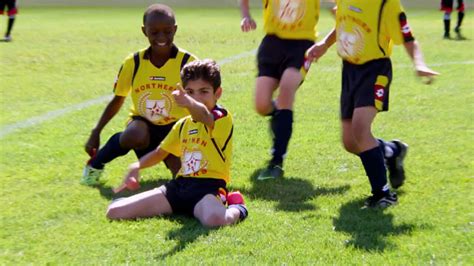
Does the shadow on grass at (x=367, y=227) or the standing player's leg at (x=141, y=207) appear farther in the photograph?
the standing player's leg at (x=141, y=207)

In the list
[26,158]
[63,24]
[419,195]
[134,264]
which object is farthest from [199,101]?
[63,24]

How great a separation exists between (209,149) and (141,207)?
0.53 meters

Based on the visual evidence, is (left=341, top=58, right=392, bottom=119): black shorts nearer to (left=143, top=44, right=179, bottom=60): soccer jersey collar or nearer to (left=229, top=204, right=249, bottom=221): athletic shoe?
(left=229, top=204, right=249, bottom=221): athletic shoe

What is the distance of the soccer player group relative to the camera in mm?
5125

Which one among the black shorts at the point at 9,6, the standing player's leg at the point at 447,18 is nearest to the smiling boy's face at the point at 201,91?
the standing player's leg at the point at 447,18

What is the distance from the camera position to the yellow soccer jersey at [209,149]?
5.21 m

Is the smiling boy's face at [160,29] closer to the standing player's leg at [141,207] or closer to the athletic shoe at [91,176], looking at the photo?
the athletic shoe at [91,176]

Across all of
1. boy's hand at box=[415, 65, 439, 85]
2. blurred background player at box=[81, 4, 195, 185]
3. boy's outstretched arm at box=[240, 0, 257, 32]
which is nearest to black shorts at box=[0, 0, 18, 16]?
boy's outstretched arm at box=[240, 0, 257, 32]

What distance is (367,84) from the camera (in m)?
5.45

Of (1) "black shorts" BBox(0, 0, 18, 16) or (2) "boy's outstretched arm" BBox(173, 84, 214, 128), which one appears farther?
(1) "black shorts" BBox(0, 0, 18, 16)

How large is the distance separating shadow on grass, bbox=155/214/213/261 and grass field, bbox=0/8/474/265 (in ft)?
0.04

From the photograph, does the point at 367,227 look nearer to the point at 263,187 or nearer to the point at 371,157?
the point at 371,157

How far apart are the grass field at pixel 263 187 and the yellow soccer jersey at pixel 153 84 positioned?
18.9 inches

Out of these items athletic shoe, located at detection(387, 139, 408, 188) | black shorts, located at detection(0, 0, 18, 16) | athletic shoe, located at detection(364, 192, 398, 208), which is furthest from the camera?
black shorts, located at detection(0, 0, 18, 16)
